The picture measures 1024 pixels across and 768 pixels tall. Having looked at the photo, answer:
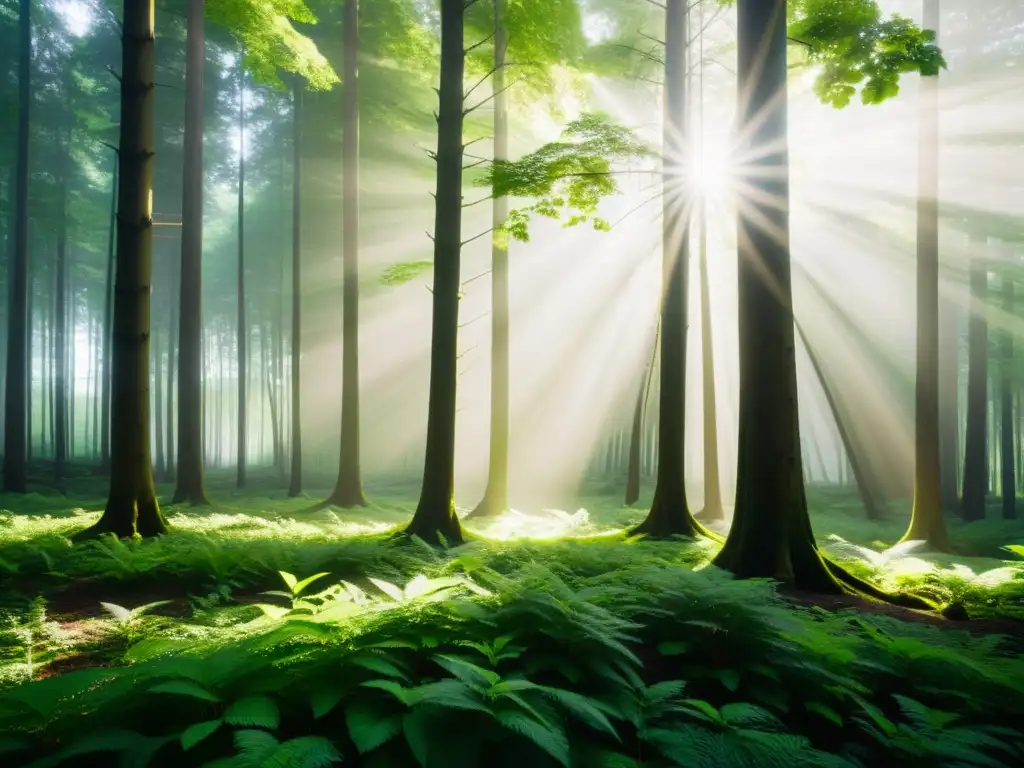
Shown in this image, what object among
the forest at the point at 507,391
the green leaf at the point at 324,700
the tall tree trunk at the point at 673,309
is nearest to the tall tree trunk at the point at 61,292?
the forest at the point at 507,391

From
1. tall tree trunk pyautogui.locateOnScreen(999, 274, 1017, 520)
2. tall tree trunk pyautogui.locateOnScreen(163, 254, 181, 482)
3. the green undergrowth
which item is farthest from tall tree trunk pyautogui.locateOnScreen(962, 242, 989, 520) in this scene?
tall tree trunk pyautogui.locateOnScreen(163, 254, 181, 482)

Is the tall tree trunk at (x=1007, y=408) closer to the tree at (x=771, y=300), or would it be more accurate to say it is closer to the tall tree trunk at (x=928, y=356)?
the tall tree trunk at (x=928, y=356)

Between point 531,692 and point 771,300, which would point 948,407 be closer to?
point 771,300

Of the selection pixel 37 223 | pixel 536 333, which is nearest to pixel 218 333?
pixel 37 223

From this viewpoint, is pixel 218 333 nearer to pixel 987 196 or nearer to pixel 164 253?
pixel 164 253

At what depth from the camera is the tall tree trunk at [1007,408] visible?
18219 millimetres

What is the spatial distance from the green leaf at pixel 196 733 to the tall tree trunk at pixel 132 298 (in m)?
6.33

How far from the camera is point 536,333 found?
34469mm

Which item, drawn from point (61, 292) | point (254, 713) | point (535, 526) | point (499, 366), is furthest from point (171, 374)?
point (254, 713)

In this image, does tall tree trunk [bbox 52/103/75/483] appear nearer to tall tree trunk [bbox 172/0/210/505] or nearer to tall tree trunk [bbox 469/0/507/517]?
tall tree trunk [bbox 172/0/210/505]

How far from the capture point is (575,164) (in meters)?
7.73

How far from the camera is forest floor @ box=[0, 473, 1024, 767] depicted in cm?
225

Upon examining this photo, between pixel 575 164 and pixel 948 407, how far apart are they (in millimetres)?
17090

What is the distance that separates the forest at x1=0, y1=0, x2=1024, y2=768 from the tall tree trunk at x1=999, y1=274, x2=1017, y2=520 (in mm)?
Result: 154
